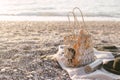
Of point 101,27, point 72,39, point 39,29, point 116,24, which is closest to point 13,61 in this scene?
point 72,39

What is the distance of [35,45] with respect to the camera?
9305 mm

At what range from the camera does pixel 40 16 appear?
1719 cm

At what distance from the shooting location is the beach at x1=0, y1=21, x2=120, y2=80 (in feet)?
22.3

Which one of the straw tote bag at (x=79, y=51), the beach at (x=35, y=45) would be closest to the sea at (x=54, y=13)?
the beach at (x=35, y=45)

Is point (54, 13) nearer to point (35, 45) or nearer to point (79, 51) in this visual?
point (35, 45)

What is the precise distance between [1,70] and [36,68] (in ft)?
2.21

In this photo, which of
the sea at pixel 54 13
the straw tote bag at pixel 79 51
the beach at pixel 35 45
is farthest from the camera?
the sea at pixel 54 13

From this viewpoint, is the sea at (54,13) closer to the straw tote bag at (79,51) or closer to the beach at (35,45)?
the beach at (35,45)

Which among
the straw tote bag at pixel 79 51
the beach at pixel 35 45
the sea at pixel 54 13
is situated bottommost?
the sea at pixel 54 13

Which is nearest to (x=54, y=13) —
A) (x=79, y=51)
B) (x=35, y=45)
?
(x=35, y=45)

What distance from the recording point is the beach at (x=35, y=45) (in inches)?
268

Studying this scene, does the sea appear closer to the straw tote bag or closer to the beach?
the beach

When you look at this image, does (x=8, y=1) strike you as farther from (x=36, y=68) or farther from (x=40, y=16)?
(x=36, y=68)

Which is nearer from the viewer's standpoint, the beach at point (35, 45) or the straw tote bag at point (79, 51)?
the beach at point (35, 45)
